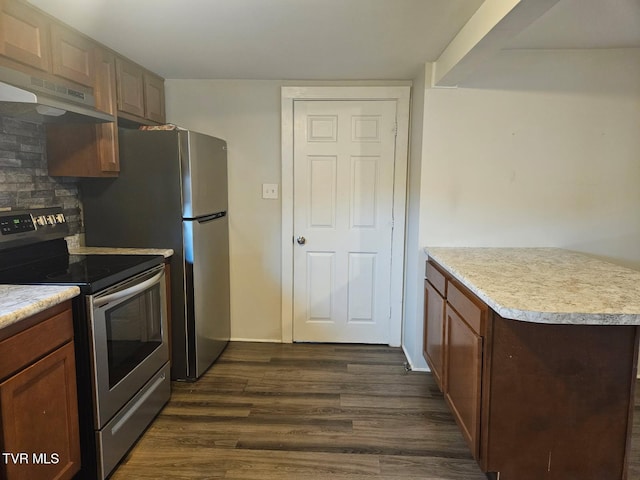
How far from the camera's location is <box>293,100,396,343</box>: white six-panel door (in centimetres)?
310

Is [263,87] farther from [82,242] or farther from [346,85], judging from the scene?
[82,242]

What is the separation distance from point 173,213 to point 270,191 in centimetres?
89

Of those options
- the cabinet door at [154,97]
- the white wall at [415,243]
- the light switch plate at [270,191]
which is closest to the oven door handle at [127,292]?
the light switch plate at [270,191]

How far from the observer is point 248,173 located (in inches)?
125

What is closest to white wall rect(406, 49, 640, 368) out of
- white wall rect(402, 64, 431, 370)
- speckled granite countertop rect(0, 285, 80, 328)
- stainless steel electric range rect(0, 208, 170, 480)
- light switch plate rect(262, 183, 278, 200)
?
white wall rect(402, 64, 431, 370)

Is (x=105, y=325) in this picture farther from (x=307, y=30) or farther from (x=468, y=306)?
(x=307, y=30)

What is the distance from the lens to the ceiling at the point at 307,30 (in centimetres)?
181

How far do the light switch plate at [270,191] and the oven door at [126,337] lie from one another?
112 cm

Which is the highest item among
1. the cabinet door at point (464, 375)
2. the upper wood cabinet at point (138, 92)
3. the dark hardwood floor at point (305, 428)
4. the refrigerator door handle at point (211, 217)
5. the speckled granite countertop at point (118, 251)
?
the upper wood cabinet at point (138, 92)

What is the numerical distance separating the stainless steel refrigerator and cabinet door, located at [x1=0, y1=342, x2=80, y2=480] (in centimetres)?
97

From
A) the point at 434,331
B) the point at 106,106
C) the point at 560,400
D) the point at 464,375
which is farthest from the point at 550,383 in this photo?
the point at 106,106

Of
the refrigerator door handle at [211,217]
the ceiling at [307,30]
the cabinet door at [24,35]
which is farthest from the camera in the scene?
the refrigerator door handle at [211,217]

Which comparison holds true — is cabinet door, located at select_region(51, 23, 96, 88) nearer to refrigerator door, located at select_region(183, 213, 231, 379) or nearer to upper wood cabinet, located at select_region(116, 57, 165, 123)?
upper wood cabinet, located at select_region(116, 57, 165, 123)

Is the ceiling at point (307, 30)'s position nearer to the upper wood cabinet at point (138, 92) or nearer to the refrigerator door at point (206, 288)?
the upper wood cabinet at point (138, 92)
